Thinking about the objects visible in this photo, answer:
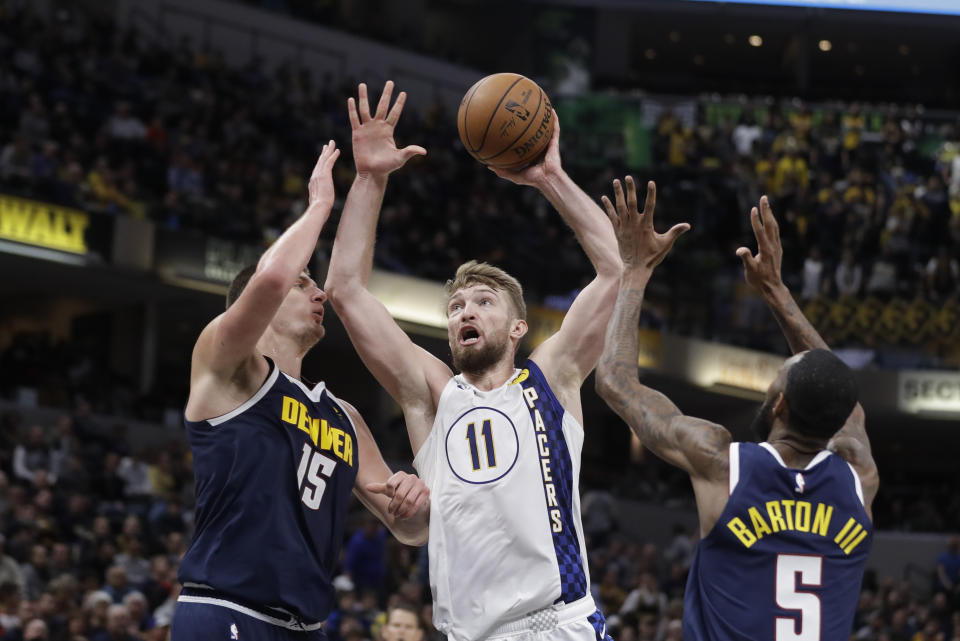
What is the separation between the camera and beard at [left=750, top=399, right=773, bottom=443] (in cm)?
410

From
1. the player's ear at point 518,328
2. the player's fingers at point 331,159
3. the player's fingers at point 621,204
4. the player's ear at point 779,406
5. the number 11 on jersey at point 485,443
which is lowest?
the number 11 on jersey at point 485,443

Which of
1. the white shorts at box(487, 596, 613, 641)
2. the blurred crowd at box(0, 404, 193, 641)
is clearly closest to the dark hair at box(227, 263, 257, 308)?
the white shorts at box(487, 596, 613, 641)

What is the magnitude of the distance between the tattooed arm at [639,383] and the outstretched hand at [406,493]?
715mm

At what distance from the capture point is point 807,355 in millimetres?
3975

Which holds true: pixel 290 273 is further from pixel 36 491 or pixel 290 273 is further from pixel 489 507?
pixel 36 491

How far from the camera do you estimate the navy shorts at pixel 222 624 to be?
4266 millimetres

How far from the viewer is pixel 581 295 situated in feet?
16.5

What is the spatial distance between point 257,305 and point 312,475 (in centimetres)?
71

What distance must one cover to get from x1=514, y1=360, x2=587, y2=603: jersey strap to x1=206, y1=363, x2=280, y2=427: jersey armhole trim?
36.1 inches

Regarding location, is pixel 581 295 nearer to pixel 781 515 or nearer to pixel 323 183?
pixel 323 183

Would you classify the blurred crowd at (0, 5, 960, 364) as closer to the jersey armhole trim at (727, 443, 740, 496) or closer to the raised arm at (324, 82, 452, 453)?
the raised arm at (324, 82, 452, 453)

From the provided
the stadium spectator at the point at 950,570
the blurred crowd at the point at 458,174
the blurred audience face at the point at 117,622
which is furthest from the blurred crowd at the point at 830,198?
the blurred audience face at the point at 117,622

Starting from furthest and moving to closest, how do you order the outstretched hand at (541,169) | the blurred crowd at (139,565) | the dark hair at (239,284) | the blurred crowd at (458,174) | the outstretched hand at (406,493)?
the blurred crowd at (458,174), the blurred crowd at (139,565), the outstretched hand at (541,169), the dark hair at (239,284), the outstretched hand at (406,493)

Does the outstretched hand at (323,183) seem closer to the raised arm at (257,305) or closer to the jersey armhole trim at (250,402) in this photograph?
the raised arm at (257,305)
